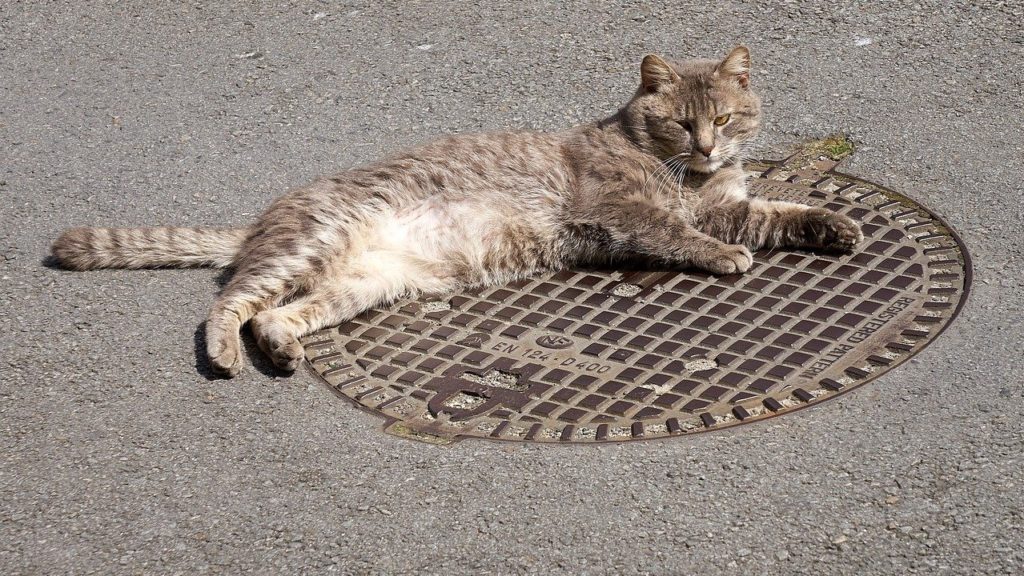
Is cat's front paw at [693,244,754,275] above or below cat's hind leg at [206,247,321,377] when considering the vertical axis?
above

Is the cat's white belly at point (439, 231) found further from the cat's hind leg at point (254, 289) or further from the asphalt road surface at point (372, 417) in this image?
the asphalt road surface at point (372, 417)

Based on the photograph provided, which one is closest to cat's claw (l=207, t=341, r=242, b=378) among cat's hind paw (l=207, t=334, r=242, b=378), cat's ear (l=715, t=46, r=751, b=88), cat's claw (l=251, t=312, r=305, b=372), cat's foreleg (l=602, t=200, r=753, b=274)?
cat's hind paw (l=207, t=334, r=242, b=378)

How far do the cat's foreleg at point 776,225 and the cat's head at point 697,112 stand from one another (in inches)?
10.4

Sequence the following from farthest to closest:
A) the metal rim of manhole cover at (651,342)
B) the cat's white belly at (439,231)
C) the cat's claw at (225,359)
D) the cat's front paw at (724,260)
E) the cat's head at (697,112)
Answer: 1. the cat's head at (697,112)
2. the cat's white belly at (439,231)
3. the cat's front paw at (724,260)
4. the cat's claw at (225,359)
5. the metal rim of manhole cover at (651,342)

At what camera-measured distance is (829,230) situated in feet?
15.5

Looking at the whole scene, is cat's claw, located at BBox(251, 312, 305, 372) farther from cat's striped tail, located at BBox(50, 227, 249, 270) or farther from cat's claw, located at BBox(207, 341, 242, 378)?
cat's striped tail, located at BBox(50, 227, 249, 270)

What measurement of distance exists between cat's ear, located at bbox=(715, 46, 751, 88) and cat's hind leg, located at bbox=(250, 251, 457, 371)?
1.62 meters

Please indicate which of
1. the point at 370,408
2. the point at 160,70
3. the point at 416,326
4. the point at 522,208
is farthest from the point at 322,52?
the point at 370,408

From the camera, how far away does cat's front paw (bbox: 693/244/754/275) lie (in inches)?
184

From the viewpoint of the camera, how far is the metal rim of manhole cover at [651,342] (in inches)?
153

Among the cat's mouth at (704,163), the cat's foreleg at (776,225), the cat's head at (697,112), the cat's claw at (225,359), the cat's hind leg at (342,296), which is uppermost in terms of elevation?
the cat's head at (697,112)

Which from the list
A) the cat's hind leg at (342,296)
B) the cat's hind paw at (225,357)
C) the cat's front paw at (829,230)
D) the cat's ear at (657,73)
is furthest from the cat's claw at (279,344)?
the cat's front paw at (829,230)

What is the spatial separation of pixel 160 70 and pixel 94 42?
0.77 m

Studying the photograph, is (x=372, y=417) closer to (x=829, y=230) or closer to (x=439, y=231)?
(x=439, y=231)
